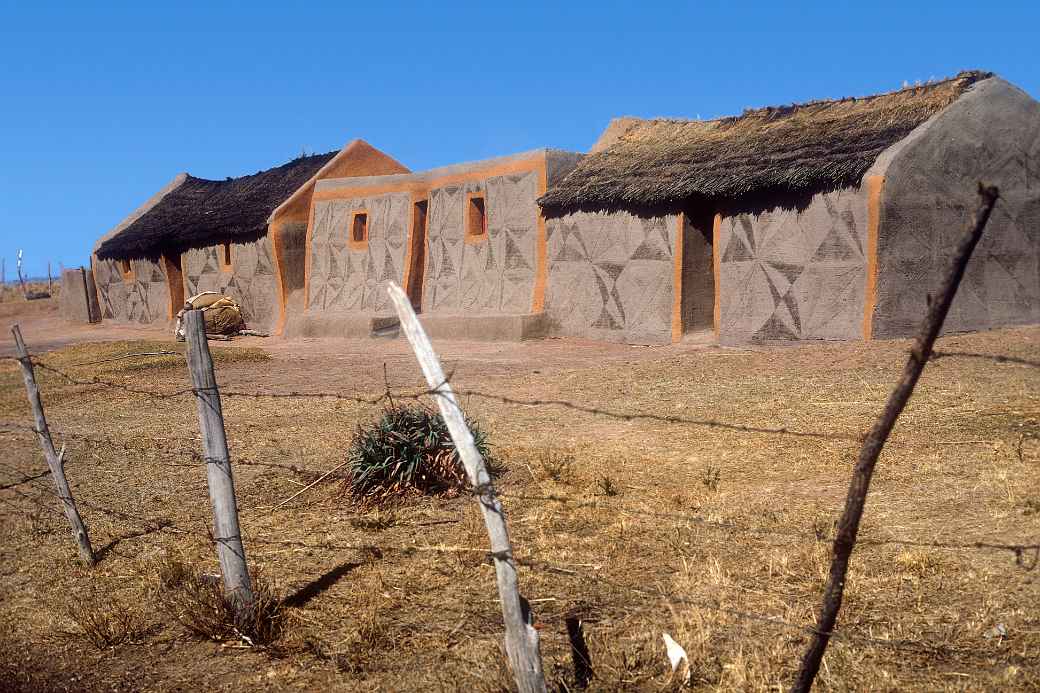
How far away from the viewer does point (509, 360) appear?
592 inches

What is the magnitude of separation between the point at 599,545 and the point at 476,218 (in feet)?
49.3

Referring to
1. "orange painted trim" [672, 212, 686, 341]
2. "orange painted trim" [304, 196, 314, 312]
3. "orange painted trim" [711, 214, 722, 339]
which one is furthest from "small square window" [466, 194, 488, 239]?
"orange painted trim" [711, 214, 722, 339]

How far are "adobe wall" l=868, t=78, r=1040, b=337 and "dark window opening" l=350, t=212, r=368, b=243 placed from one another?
505 inches

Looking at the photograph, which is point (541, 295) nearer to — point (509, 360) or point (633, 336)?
point (633, 336)

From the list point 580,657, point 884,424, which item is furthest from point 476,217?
point 884,424

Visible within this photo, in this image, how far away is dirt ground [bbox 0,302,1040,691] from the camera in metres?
4.09

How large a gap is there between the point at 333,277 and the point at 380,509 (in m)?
16.5

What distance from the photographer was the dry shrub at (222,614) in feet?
14.9

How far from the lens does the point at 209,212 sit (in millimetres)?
26516

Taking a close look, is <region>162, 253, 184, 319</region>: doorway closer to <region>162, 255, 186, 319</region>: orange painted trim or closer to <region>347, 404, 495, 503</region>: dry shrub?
<region>162, 255, 186, 319</region>: orange painted trim

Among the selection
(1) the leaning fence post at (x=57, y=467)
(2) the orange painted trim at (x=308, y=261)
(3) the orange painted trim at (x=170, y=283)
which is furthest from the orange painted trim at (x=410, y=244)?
(1) the leaning fence post at (x=57, y=467)

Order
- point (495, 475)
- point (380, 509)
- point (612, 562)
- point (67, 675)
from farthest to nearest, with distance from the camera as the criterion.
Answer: point (495, 475)
point (380, 509)
point (612, 562)
point (67, 675)

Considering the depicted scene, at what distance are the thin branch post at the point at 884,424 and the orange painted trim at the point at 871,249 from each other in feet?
36.8

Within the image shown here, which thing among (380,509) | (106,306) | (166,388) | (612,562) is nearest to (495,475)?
(380,509)
